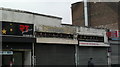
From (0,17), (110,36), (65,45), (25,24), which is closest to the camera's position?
(0,17)

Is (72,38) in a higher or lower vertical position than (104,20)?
lower

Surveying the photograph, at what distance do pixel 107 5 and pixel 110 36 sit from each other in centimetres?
1052

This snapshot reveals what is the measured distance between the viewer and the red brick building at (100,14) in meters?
31.5

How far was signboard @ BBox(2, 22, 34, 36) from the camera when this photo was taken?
15.9 m

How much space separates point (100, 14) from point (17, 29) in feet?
67.9

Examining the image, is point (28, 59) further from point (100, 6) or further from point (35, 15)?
point (100, 6)

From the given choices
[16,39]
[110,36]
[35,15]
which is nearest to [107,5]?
[110,36]

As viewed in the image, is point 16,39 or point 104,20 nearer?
point 16,39

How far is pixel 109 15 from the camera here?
106ft

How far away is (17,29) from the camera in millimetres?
16547

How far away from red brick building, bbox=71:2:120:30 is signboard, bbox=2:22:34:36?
1726cm

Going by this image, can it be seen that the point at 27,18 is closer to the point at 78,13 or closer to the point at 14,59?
the point at 14,59

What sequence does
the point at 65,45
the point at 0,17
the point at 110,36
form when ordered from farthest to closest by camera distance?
the point at 110,36
the point at 65,45
the point at 0,17

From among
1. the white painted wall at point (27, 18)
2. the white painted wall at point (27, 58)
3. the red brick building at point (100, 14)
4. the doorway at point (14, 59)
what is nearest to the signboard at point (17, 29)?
the white painted wall at point (27, 18)
